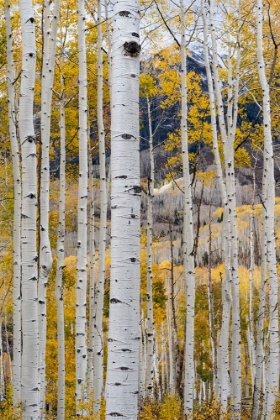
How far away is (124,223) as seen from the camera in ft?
6.55

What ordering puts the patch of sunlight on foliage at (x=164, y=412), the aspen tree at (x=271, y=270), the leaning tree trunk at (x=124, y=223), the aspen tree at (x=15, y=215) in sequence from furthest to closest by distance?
1. the patch of sunlight on foliage at (x=164, y=412)
2. the aspen tree at (x=271, y=270)
3. the aspen tree at (x=15, y=215)
4. the leaning tree trunk at (x=124, y=223)

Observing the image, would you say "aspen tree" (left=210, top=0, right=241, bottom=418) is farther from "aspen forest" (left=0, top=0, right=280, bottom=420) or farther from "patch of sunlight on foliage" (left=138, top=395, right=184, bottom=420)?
"patch of sunlight on foliage" (left=138, top=395, right=184, bottom=420)

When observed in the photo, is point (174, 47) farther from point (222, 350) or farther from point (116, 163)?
point (116, 163)

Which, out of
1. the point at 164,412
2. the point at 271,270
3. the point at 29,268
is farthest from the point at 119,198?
the point at 164,412

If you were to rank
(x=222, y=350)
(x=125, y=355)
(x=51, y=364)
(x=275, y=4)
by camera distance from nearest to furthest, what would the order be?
(x=125, y=355) < (x=222, y=350) < (x=275, y=4) < (x=51, y=364)

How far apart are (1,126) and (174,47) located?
204 inches

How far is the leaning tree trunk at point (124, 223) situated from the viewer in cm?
191

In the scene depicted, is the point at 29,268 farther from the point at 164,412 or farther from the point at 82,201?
the point at 164,412

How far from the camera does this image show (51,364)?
17.4 m

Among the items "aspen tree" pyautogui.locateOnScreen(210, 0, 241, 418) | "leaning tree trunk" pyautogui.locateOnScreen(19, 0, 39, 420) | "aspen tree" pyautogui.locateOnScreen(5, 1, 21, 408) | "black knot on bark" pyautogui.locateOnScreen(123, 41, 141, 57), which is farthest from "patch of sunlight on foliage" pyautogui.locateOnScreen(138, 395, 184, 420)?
"black knot on bark" pyautogui.locateOnScreen(123, 41, 141, 57)

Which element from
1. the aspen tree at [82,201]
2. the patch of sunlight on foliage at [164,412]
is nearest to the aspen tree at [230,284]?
the patch of sunlight on foliage at [164,412]

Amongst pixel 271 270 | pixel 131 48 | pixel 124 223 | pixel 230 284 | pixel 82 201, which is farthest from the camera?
pixel 230 284

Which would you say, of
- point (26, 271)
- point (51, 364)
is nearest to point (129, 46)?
point (26, 271)

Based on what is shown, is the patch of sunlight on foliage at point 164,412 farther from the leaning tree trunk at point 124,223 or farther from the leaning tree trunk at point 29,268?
the leaning tree trunk at point 124,223
